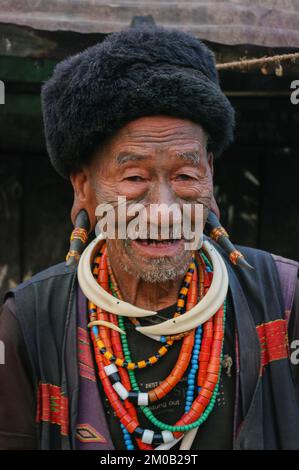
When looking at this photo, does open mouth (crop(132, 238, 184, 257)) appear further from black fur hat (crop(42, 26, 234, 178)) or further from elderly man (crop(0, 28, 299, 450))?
black fur hat (crop(42, 26, 234, 178))

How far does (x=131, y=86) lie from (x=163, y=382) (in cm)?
96

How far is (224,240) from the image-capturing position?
2051 mm

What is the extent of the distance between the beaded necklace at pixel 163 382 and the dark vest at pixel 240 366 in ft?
0.26

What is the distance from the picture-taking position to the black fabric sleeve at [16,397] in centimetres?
196

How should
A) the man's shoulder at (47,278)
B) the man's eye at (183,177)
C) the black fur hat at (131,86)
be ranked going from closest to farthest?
the black fur hat at (131,86) < the man's eye at (183,177) < the man's shoulder at (47,278)

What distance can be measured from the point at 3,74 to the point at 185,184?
1.51 meters

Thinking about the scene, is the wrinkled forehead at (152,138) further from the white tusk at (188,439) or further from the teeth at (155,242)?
the white tusk at (188,439)

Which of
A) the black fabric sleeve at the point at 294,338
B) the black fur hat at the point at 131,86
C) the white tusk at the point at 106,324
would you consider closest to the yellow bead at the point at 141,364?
the white tusk at the point at 106,324

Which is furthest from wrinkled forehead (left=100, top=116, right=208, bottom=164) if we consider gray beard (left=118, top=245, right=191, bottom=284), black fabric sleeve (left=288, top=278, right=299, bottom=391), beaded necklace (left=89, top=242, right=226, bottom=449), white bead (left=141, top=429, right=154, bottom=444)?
white bead (left=141, top=429, right=154, bottom=444)

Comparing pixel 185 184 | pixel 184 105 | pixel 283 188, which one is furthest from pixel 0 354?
pixel 283 188

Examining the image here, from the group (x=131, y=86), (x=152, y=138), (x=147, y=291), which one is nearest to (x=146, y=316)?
(x=147, y=291)

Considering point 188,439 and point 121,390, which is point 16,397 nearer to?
point 121,390

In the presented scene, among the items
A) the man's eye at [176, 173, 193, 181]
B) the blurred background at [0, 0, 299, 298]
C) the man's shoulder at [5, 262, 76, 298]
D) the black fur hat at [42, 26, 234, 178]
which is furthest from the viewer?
the blurred background at [0, 0, 299, 298]

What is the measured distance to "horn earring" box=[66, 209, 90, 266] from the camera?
6.43 feet
